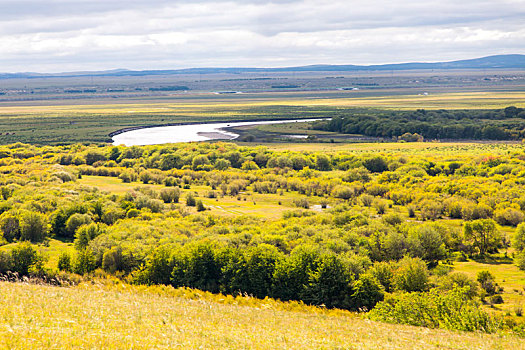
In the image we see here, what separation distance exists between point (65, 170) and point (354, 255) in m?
63.8

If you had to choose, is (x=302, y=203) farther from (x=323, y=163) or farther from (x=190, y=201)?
(x=323, y=163)

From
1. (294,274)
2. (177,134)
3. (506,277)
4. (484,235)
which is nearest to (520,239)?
(484,235)

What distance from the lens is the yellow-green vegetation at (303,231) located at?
33.5m

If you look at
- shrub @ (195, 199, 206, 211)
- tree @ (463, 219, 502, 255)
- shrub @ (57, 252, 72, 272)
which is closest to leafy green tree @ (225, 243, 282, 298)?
shrub @ (57, 252, 72, 272)

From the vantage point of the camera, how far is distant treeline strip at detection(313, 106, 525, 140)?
134 meters

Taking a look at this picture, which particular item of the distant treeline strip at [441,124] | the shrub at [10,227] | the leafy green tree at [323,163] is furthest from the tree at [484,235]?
the distant treeline strip at [441,124]

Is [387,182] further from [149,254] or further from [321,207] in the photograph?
[149,254]

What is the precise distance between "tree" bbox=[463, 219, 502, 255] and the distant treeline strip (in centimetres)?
9553

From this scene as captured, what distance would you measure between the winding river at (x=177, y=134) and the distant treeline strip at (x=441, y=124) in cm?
2722

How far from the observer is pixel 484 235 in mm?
44250

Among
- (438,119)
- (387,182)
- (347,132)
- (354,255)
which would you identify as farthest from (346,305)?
(438,119)

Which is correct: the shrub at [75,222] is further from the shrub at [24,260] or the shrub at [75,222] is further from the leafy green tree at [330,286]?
the leafy green tree at [330,286]

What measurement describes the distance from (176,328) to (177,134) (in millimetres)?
134827

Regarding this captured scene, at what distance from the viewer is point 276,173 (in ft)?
294
